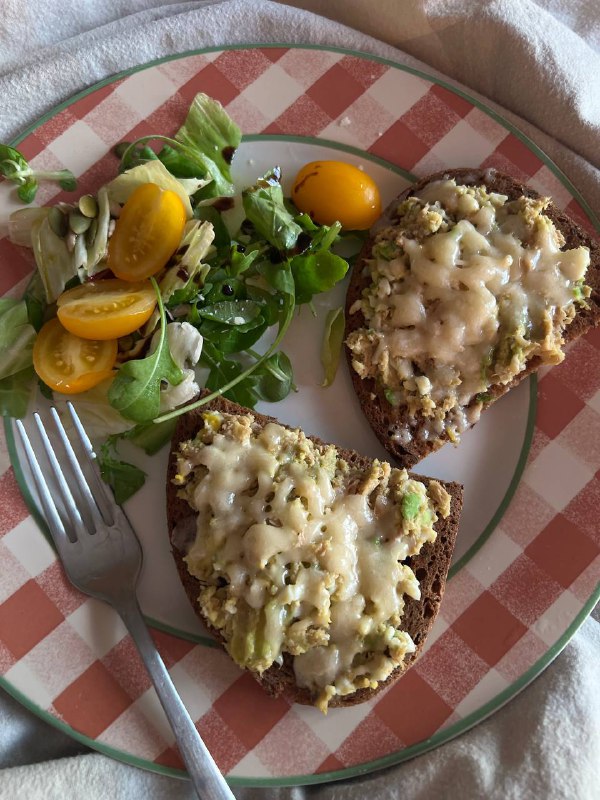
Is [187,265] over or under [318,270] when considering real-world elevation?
over

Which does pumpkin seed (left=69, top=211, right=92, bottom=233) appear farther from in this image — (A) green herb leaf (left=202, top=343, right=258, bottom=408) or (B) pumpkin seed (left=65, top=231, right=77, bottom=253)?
(A) green herb leaf (left=202, top=343, right=258, bottom=408)

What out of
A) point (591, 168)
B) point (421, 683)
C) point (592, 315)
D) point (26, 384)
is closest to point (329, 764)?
point (421, 683)

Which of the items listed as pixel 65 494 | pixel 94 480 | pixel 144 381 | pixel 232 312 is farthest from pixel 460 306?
pixel 65 494

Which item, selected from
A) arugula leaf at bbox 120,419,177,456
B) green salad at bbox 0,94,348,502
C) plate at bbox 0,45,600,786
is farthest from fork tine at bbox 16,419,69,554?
arugula leaf at bbox 120,419,177,456

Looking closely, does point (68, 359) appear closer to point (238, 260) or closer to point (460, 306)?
point (238, 260)

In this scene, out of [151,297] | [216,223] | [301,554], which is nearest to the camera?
[301,554]
